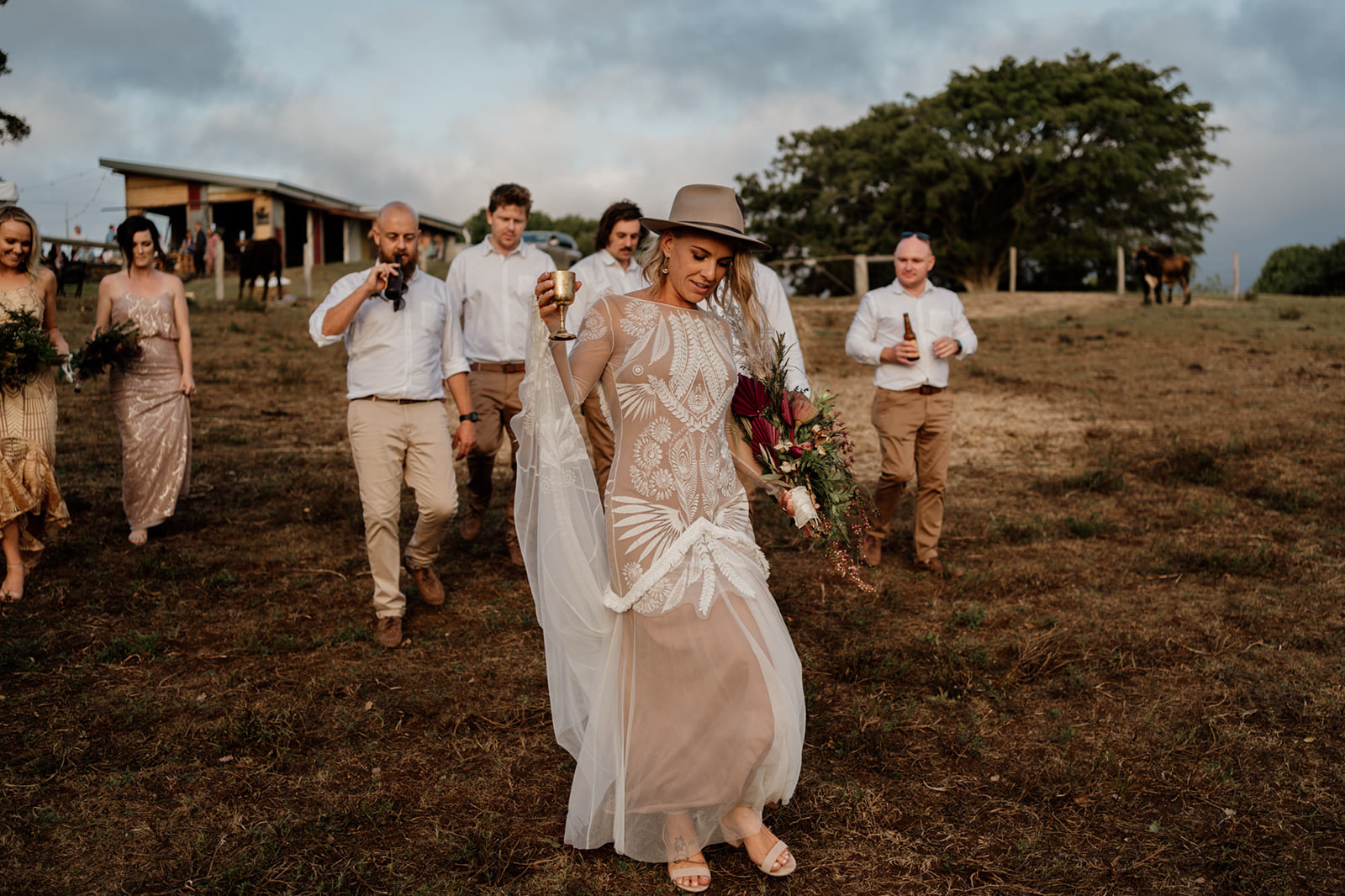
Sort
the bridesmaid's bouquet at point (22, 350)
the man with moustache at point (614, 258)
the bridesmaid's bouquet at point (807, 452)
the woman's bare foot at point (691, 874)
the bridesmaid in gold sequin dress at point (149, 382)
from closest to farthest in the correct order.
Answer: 1. the woman's bare foot at point (691, 874)
2. the bridesmaid's bouquet at point (807, 452)
3. the bridesmaid's bouquet at point (22, 350)
4. the man with moustache at point (614, 258)
5. the bridesmaid in gold sequin dress at point (149, 382)

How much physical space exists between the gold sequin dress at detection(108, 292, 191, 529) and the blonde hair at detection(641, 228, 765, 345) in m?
5.32

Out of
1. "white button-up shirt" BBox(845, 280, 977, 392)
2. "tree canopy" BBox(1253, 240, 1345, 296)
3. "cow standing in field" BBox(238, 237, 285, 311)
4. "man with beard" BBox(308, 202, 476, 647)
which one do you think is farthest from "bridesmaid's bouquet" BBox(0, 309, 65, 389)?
"tree canopy" BBox(1253, 240, 1345, 296)

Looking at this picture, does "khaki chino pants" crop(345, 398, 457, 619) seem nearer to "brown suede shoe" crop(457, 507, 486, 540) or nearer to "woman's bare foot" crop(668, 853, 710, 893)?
"brown suede shoe" crop(457, 507, 486, 540)

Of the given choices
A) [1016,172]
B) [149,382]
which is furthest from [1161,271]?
[149,382]

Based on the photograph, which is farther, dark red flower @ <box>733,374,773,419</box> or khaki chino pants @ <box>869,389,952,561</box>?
khaki chino pants @ <box>869,389,952,561</box>

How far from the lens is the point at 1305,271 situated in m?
36.1

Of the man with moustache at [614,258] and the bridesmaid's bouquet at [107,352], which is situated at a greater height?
the man with moustache at [614,258]

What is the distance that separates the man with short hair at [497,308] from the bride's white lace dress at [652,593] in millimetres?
3587

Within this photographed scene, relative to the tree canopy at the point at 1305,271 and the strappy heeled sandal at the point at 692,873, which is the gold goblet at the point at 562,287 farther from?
the tree canopy at the point at 1305,271

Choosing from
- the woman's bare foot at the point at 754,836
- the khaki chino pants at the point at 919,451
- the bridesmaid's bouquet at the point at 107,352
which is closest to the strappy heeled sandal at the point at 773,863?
the woman's bare foot at the point at 754,836

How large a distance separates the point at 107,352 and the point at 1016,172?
1379 inches

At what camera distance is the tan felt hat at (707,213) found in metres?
3.36

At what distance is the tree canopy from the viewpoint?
34469mm

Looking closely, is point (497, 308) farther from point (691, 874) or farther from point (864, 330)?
point (691, 874)
